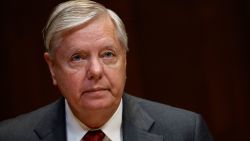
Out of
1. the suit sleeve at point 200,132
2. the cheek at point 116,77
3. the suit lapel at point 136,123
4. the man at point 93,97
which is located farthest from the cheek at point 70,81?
the suit sleeve at point 200,132

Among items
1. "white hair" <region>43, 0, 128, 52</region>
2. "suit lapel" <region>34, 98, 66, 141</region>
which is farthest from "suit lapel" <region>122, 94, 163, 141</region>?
"white hair" <region>43, 0, 128, 52</region>

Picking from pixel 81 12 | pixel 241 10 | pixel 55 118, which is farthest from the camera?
pixel 241 10

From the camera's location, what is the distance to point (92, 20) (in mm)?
2486

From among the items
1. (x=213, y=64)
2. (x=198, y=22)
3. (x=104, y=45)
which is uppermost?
(x=104, y=45)

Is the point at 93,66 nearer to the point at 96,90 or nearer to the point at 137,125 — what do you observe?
the point at 96,90

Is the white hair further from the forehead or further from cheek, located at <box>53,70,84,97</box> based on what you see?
cheek, located at <box>53,70,84,97</box>

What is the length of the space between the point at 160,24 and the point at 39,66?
2.42 feet

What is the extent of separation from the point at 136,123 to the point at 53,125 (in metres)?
0.36

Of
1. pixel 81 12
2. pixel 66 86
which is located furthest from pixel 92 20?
pixel 66 86

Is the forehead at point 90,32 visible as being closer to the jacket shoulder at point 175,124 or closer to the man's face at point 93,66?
the man's face at point 93,66

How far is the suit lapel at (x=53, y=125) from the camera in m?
2.62

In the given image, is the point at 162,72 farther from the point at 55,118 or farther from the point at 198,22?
the point at 55,118

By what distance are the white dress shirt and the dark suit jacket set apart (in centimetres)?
3

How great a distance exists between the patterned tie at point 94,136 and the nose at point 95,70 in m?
0.26
